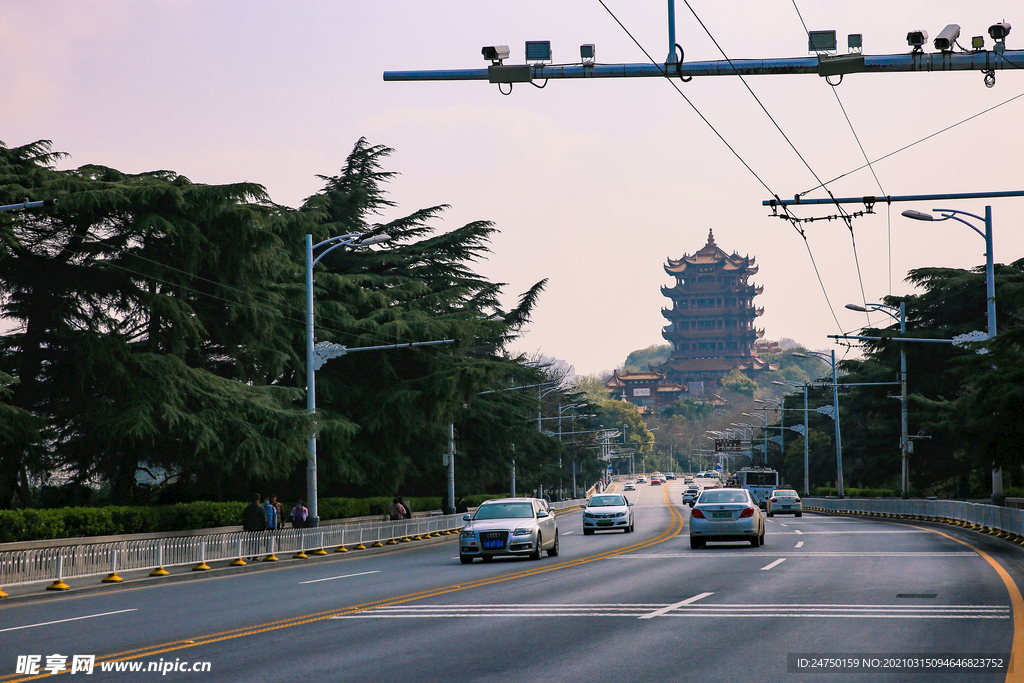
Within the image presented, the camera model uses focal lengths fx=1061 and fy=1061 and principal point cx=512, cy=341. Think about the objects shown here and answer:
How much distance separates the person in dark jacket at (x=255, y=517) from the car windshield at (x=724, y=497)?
40.1 feet

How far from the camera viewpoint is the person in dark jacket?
29.8 metres

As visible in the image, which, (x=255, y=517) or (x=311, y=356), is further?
(x=311, y=356)

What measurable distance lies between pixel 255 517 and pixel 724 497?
13.0 m

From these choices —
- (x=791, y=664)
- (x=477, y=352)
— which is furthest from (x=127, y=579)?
(x=477, y=352)

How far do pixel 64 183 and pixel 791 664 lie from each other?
27876 mm

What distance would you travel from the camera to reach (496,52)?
12906 mm

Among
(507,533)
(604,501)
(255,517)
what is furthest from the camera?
(604,501)

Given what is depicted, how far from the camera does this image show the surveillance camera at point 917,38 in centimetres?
1281

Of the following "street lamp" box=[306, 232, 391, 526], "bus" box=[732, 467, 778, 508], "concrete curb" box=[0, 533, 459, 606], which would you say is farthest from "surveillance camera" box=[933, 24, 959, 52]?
"bus" box=[732, 467, 778, 508]

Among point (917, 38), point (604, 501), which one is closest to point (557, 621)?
point (917, 38)

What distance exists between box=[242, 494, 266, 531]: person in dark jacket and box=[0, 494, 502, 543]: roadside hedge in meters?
2.46

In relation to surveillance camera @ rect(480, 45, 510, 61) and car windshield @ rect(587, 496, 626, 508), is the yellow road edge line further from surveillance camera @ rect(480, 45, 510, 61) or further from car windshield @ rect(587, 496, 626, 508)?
car windshield @ rect(587, 496, 626, 508)

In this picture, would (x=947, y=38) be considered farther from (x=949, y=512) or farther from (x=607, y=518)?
(x=949, y=512)

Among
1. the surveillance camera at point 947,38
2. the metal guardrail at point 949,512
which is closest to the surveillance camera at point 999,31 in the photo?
the surveillance camera at point 947,38
